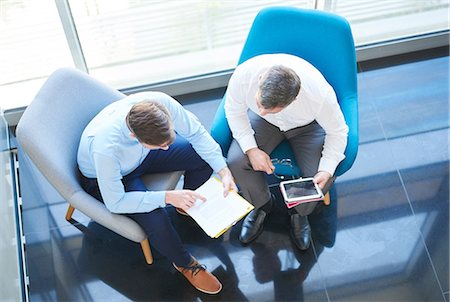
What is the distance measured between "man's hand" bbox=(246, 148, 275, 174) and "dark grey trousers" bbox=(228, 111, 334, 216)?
0.15 feet

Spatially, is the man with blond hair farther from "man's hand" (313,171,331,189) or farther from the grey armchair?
"man's hand" (313,171,331,189)

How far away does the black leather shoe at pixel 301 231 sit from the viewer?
2611 millimetres

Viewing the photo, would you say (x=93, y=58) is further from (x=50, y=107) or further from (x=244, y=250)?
(x=244, y=250)

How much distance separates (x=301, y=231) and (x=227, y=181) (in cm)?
56

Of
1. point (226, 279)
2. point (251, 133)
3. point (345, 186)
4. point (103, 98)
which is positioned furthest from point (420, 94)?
point (103, 98)

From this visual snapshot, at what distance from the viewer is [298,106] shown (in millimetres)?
2260

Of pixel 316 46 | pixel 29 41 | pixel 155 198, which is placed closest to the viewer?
pixel 155 198

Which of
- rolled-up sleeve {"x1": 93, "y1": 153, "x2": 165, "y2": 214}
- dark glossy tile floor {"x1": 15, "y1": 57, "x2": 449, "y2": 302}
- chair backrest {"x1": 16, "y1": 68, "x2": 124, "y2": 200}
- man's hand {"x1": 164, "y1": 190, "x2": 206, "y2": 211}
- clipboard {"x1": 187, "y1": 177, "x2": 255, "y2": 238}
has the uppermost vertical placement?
chair backrest {"x1": 16, "y1": 68, "x2": 124, "y2": 200}

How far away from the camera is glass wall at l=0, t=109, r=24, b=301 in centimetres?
228

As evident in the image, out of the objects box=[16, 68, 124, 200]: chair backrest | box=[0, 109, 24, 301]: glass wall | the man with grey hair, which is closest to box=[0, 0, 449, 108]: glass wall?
box=[0, 109, 24, 301]: glass wall

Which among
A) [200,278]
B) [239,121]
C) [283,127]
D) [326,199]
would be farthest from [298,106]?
[200,278]

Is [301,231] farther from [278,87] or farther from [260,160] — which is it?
[278,87]

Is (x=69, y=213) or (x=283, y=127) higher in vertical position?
(x=283, y=127)

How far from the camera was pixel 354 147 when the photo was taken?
7.65ft
